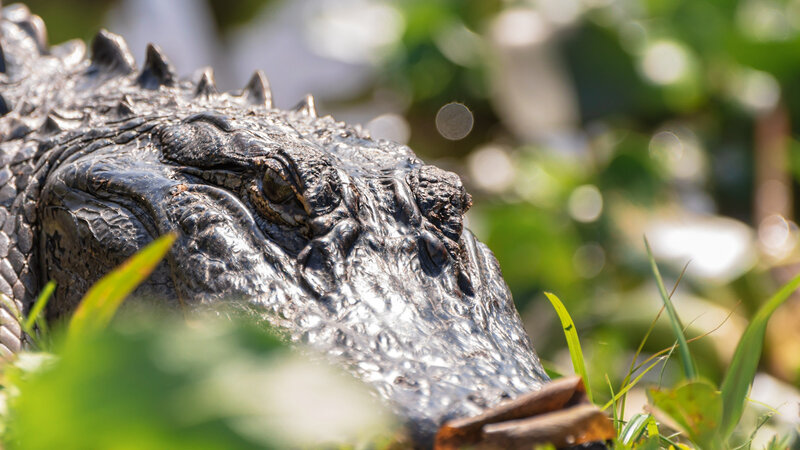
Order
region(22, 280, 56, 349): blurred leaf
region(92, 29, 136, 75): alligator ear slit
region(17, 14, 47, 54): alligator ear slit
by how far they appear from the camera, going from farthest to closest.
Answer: region(17, 14, 47, 54): alligator ear slit < region(92, 29, 136, 75): alligator ear slit < region(22, 280, 56, 349): blurred leaf

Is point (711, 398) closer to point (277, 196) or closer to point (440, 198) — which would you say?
point (440, 198)

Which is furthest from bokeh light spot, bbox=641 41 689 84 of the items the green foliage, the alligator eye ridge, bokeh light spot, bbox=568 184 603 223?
the green foliage

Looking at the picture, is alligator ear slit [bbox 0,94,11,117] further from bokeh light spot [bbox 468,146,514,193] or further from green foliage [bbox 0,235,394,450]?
bokeh light spot [bbox 468,146,514,193]

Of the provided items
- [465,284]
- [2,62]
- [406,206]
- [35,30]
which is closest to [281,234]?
[406,206]

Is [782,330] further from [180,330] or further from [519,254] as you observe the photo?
[180,330]

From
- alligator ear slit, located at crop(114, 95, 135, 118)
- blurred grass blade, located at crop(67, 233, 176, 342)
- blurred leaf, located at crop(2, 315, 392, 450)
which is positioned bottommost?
blurred leaf, located at crop(2, 315, 392, 450)
